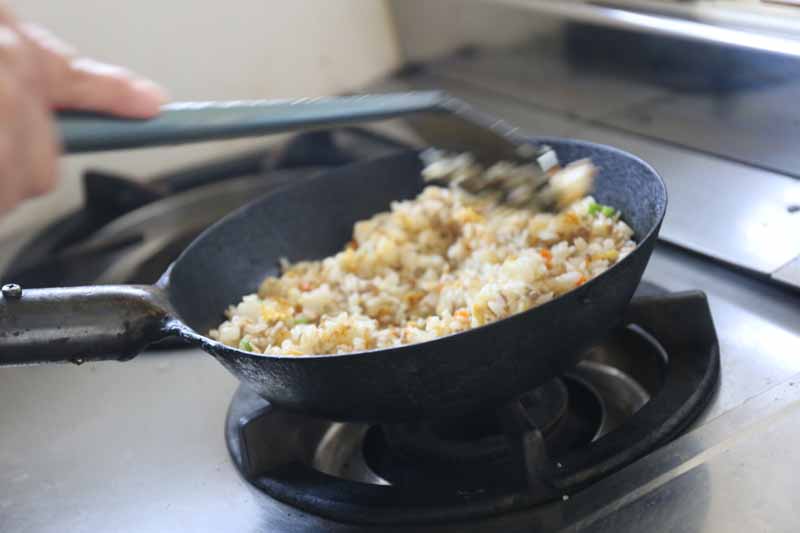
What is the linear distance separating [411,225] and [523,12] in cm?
56

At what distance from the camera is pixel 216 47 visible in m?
1.62

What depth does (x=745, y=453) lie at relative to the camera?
2.47 feet

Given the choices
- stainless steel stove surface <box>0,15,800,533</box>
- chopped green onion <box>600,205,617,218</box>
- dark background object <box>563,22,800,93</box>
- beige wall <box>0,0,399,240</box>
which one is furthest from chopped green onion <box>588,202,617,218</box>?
beige wall <box>0,0,399,240</box>

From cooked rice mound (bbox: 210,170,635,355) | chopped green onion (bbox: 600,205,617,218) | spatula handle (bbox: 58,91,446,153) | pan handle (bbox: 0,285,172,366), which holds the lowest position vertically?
cooked rice mound (bbox: 210,170,635,355)

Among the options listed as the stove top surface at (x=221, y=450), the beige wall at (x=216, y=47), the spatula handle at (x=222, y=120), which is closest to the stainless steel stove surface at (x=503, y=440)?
the stove top surface at (x=221, y=450)

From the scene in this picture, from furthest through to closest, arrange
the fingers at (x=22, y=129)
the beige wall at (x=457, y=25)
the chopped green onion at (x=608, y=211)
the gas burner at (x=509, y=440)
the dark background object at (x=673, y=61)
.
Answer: the beige wall at (x=457, y=25) → the dark background object at (x=673, y=61) → the chopped green onion at (x=608, y=211) → the gas burner at (x=509, y=440) → the fingers at (x=22, y=129)

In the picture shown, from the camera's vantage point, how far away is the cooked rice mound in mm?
833

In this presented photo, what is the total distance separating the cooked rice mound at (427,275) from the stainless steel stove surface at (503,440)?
90 millimetres

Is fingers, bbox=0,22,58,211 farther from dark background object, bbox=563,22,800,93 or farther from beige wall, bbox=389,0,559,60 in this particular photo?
beige wall, bbox=389,0,559,60

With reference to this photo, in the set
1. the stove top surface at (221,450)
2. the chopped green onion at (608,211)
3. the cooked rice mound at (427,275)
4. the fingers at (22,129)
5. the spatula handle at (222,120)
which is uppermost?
the fingers at (22,129)

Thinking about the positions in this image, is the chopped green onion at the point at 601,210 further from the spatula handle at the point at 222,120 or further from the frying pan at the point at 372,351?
the spatula handle at the point at 222,120

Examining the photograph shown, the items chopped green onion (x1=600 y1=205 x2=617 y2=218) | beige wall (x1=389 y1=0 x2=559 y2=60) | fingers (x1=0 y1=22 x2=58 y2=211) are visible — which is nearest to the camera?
fingers (x1=0 y1=22 x2=58 y2=211)

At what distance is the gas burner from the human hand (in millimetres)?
294

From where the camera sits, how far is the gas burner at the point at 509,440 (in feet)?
2.49
